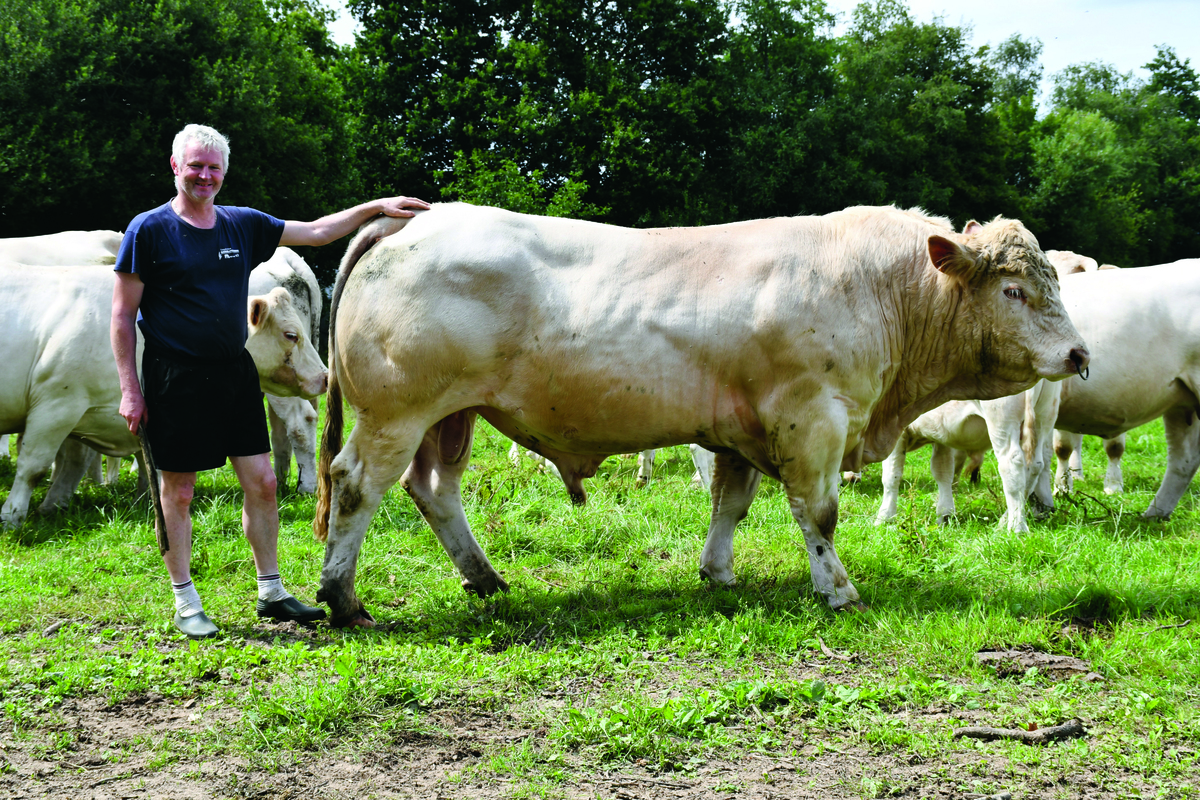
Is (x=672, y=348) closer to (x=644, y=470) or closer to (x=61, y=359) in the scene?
(x=644, y=470)

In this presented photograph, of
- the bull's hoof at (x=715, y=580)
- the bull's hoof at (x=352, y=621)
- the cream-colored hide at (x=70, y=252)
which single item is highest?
the cream-colored hide at (x=70, y=252)

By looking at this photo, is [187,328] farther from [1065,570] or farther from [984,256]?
[1065,570]

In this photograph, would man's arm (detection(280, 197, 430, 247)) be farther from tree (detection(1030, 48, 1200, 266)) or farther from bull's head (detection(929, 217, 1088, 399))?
tree (detection(1030, 48, 1200, 266))

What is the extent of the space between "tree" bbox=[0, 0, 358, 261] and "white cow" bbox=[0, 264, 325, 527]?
14.2 meters

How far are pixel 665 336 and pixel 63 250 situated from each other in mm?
7166

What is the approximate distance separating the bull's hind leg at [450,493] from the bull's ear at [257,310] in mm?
2530

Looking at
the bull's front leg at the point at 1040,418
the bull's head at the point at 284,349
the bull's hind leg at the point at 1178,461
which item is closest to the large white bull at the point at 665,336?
the bull's front leg at the point at 1040,418

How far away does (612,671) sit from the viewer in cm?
404

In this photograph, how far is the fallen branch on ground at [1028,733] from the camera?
3.37 metres

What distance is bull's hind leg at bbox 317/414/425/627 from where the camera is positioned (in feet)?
15.1

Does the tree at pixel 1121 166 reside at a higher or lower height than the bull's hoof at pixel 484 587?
higher

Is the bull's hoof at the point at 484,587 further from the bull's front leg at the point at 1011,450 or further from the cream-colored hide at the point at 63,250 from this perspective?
the cream-colored hide at the point at 63,250

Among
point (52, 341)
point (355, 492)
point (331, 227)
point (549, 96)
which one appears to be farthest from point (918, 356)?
point (549, 96)

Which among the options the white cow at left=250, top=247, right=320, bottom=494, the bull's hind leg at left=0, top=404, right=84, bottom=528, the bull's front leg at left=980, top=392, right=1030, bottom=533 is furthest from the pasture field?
the white cow at left=250, top=247, right=320, bottom=494
